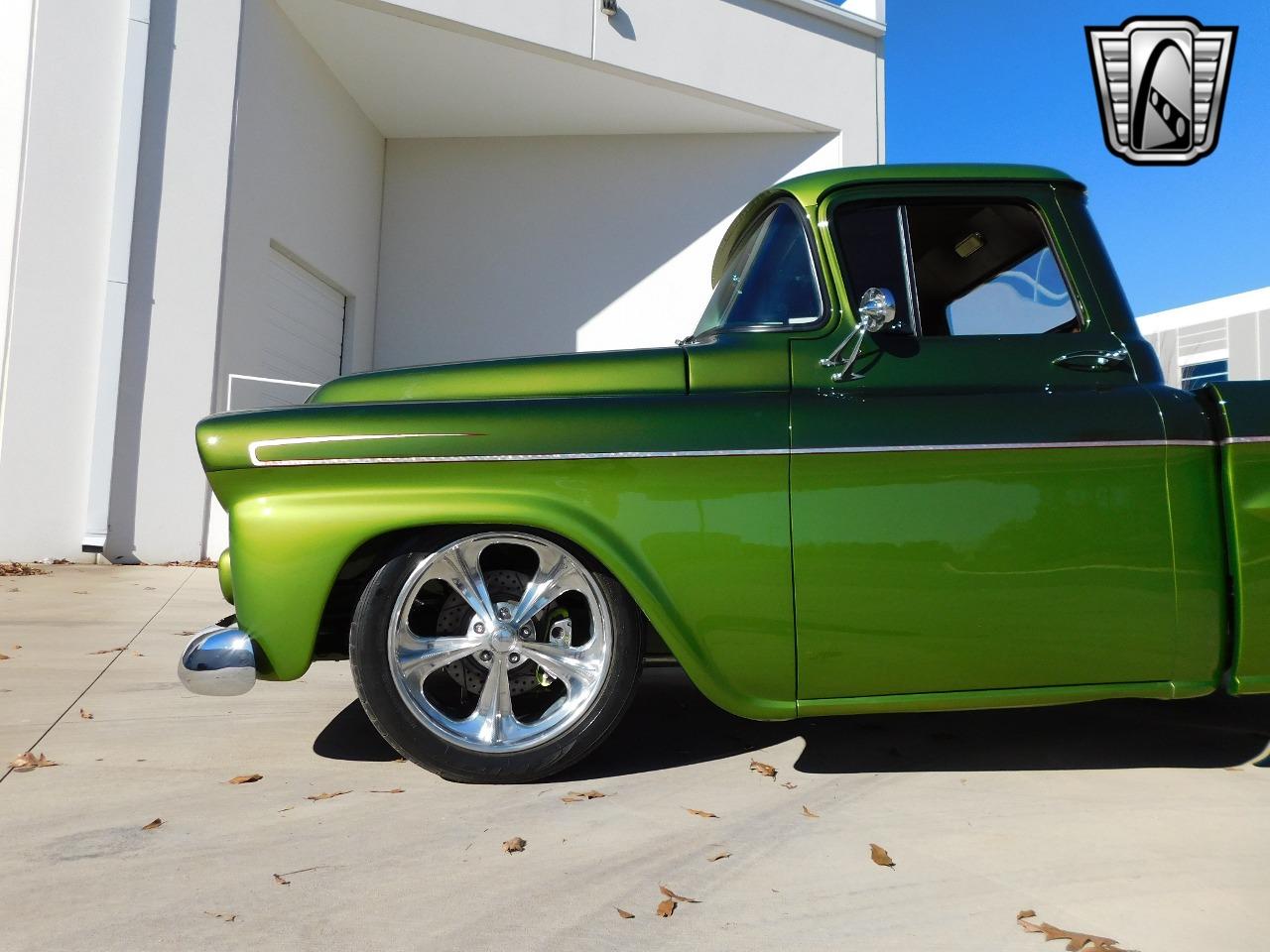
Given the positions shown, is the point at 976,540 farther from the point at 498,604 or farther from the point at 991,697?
the point at 498,604

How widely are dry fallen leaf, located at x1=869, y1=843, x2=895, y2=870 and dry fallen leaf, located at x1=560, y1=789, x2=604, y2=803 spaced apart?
0.73 meters

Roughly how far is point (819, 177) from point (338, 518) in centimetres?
174

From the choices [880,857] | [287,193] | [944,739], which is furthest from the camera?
[287,193]

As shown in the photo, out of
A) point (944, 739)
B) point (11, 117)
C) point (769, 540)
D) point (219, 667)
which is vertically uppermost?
point (11, 117)

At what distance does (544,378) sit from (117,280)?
6.12 metres

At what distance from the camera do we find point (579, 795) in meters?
2.45

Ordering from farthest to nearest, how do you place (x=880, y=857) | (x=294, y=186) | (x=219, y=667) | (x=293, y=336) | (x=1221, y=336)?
(x=1221, y=336)
(x=293, y=336)
(x=294, y=186)
(x=219, y=667)
(x=880, y=857)

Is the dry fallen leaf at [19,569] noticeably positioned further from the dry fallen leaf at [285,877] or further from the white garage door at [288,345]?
the dry fallen leaf at [285,877]

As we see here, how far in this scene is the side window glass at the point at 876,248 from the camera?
9.00 ft

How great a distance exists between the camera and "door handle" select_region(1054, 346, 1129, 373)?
2.64 m

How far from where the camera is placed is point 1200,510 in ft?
8.11

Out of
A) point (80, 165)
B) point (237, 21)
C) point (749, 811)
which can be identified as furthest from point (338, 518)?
point (237, 21)

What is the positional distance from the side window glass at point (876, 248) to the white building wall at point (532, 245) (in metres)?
9.02

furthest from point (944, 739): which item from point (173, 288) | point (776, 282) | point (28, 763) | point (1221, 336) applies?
point (1221, 336)
